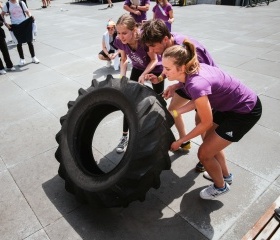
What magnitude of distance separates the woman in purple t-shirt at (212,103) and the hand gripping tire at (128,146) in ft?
0.75

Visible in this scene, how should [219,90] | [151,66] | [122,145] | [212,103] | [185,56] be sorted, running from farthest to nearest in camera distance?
1. [122,145]
2. [151,66]
3. [212,103]
4. [219,90]
5. [185,56]

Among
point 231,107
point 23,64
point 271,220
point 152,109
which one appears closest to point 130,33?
point 152,109

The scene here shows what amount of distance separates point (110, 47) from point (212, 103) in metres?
5.17

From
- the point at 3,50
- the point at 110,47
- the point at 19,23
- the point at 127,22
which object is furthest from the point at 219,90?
the point at 19,23

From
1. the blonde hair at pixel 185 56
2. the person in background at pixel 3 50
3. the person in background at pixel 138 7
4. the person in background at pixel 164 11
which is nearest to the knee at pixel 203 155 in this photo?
the blonde hair at pixel 185 56

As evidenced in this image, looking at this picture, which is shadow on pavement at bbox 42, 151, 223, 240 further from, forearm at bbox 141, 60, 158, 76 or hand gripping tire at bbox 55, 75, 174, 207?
forearm at bbox 141, 60, 158, 76

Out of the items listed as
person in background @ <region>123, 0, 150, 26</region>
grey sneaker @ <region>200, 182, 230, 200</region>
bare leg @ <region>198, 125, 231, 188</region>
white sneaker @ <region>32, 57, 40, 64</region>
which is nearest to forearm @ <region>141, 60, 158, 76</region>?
bare leg @ <region>198, 125, 231, 188</region>

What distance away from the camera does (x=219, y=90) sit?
2453 mm

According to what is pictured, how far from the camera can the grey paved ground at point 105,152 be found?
279 centimetres

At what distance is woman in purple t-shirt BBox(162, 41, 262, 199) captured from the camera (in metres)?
2.32

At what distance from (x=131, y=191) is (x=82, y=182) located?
24.1 inches

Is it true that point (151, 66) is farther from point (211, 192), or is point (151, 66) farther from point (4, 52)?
point (4, 52)

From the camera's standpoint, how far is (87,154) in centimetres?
337

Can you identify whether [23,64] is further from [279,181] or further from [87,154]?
[279,181]
